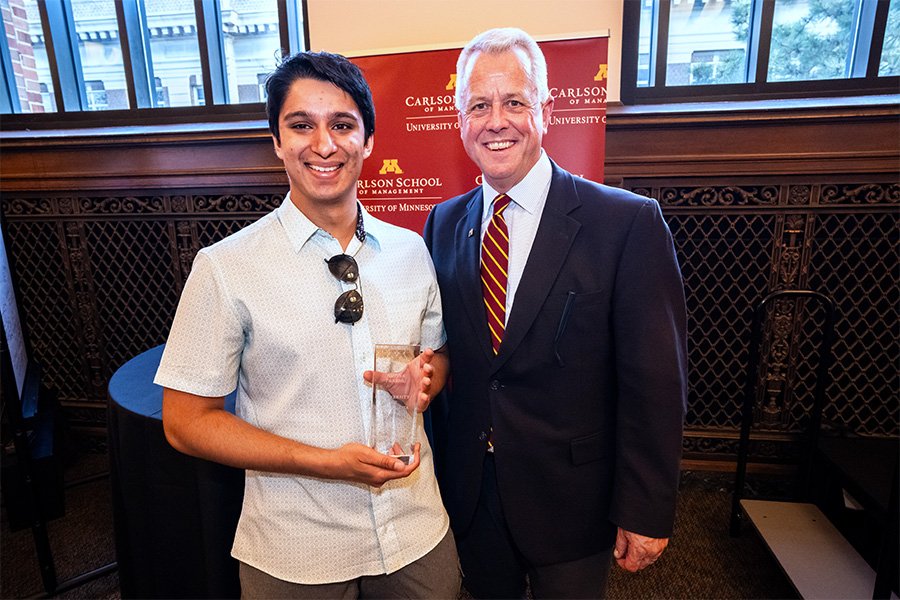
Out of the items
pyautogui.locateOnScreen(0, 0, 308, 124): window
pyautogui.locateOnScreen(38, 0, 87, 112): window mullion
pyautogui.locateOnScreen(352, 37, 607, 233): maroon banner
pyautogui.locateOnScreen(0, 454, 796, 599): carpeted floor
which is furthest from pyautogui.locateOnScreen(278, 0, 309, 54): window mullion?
pyautogui.locateOnScreen(0, 454, 796, 599): carpeted floor

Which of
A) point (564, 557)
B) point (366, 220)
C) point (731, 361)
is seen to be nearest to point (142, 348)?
point (366, 220)

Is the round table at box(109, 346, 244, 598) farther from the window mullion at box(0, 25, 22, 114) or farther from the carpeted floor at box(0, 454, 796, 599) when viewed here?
the window mullion at box(0, 25, 22, 114)

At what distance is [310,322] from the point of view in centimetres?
108

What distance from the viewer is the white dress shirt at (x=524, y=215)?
1.30 metres

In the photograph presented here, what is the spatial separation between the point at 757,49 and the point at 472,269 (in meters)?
2.59

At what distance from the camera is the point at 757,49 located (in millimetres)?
2877

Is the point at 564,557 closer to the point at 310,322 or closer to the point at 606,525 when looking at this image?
the point at 606,525

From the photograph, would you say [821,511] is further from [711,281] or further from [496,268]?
[496,268]

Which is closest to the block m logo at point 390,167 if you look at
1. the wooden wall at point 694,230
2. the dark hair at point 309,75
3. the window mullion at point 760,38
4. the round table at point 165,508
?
the wooden wall at point 694,230

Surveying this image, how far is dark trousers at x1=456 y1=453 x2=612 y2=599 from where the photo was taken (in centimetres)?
133

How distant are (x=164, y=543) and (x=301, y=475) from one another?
3.11ft

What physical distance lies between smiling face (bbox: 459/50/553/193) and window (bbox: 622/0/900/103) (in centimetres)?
191

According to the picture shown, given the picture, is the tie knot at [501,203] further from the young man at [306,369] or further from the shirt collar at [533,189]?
the young man at [306,369]

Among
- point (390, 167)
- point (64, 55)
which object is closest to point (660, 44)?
point (390, 167)
